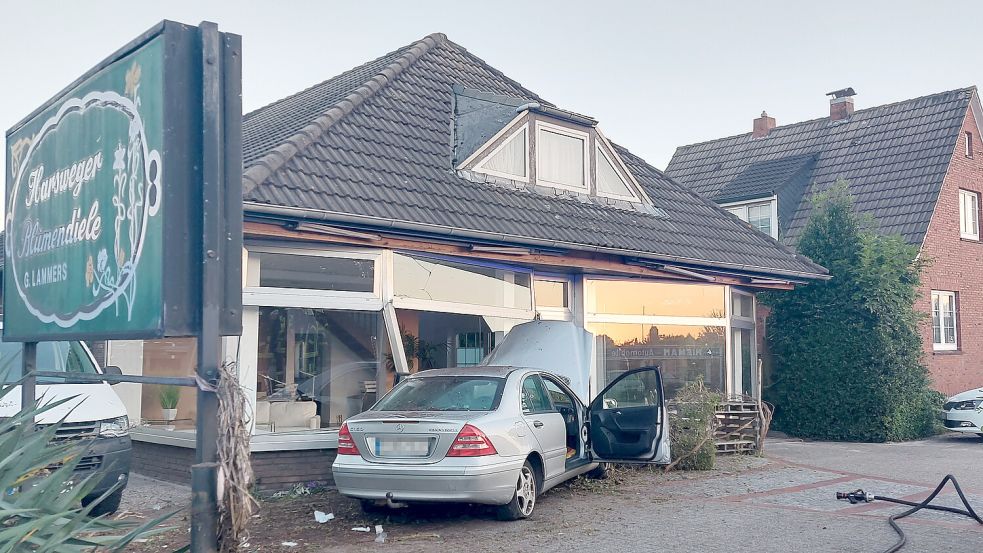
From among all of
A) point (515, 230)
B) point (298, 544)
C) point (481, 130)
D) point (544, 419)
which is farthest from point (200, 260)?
point (481, 130)

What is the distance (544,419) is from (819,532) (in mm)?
2724

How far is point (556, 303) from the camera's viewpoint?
13.1 meters

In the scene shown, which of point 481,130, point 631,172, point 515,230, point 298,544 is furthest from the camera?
point 631,172

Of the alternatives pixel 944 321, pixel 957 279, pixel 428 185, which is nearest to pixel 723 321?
pixel 428 185

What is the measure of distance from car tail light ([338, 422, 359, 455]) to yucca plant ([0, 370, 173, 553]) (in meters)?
4.39

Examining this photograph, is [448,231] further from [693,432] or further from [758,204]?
[758,204]

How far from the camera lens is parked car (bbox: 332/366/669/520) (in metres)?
7.92

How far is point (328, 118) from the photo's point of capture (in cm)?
1162

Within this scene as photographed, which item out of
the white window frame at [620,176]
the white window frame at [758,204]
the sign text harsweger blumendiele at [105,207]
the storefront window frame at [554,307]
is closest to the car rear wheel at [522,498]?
the storefront window frame at [554,307]

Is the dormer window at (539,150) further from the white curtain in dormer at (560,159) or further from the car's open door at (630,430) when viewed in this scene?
the car's open door at (630,430)

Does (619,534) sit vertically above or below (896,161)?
below

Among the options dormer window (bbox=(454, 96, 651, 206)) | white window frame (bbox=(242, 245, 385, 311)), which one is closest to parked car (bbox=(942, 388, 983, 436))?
dormer window (bbox=(454, 96, 651, 206))

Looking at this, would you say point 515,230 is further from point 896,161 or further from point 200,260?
point 896,161

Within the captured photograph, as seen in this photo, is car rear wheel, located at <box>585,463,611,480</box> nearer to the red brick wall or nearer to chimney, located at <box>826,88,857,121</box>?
the red brick wall
